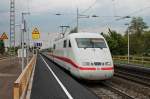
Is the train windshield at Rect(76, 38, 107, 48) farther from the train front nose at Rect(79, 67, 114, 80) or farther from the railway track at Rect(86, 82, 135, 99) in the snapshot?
the railway track at Rect(86, 82, 135, 99)

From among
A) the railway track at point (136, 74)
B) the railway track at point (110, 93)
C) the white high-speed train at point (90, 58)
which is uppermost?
the white high-speed train at point (90, 58)

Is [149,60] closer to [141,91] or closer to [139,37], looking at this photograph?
[141,91]

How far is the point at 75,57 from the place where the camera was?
21875 mm

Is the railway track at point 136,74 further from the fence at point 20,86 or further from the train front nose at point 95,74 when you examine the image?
the fence at point 20,86

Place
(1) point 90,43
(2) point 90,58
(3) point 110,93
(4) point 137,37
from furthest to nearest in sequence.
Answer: (4) point 137,37
(1) point 90,43
(2) point 90,58
(3) point 110,93

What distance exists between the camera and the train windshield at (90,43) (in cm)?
2264

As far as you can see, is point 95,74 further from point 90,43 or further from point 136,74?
point 136,74

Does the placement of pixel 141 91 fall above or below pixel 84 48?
below

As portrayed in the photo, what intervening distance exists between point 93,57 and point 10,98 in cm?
809

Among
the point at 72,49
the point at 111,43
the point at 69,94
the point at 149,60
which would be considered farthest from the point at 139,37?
the point at 69,94

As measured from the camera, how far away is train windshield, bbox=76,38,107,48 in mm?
22638

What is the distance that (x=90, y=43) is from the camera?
902 inches

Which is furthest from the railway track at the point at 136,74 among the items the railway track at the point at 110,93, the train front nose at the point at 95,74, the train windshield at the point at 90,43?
the railway track at the point at 110,93

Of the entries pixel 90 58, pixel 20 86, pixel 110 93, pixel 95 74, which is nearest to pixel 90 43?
pixel 90 58
